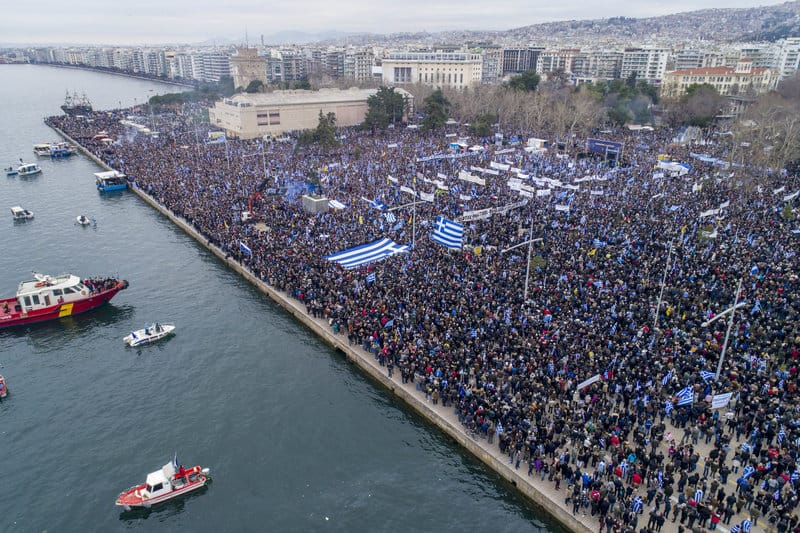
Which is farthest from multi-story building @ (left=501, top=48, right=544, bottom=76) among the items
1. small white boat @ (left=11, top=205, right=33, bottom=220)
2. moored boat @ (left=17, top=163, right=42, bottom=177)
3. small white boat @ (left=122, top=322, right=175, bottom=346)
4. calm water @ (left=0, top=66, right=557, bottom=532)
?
small white boat @ (left=122, top=322, right=175, bottom=346)

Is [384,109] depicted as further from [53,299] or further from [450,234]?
[53,299]

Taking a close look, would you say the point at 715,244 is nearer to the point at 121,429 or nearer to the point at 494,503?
the point at 494,503

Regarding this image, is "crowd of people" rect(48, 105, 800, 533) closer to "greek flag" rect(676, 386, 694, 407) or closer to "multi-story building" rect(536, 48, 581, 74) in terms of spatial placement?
"greek flag" rect(676, 386, 694, 407)

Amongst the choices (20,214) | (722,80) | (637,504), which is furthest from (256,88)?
(637,504)

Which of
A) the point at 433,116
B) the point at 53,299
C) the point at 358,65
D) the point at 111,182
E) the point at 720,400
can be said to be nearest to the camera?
the point at 720,400

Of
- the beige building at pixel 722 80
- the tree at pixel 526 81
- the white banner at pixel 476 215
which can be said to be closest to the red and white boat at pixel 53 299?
the white banner at pixel 476 215

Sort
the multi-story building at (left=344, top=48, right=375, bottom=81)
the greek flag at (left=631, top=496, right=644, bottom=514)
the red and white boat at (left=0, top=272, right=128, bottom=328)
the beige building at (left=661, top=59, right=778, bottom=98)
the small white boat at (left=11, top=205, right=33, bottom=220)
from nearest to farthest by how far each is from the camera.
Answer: the greek flag at (left=631, top=496, right=644, bottom=514)
the red and white boat at (left=0, top=272, right=128, bottom=328)
the small white boat at (left=11, top=205, right=33, bottom=220)
the beige building at (left=661, top=59, right=778, bottom=98)
the multi-story building at (left=344, top=48, right=375, bottom=81)
